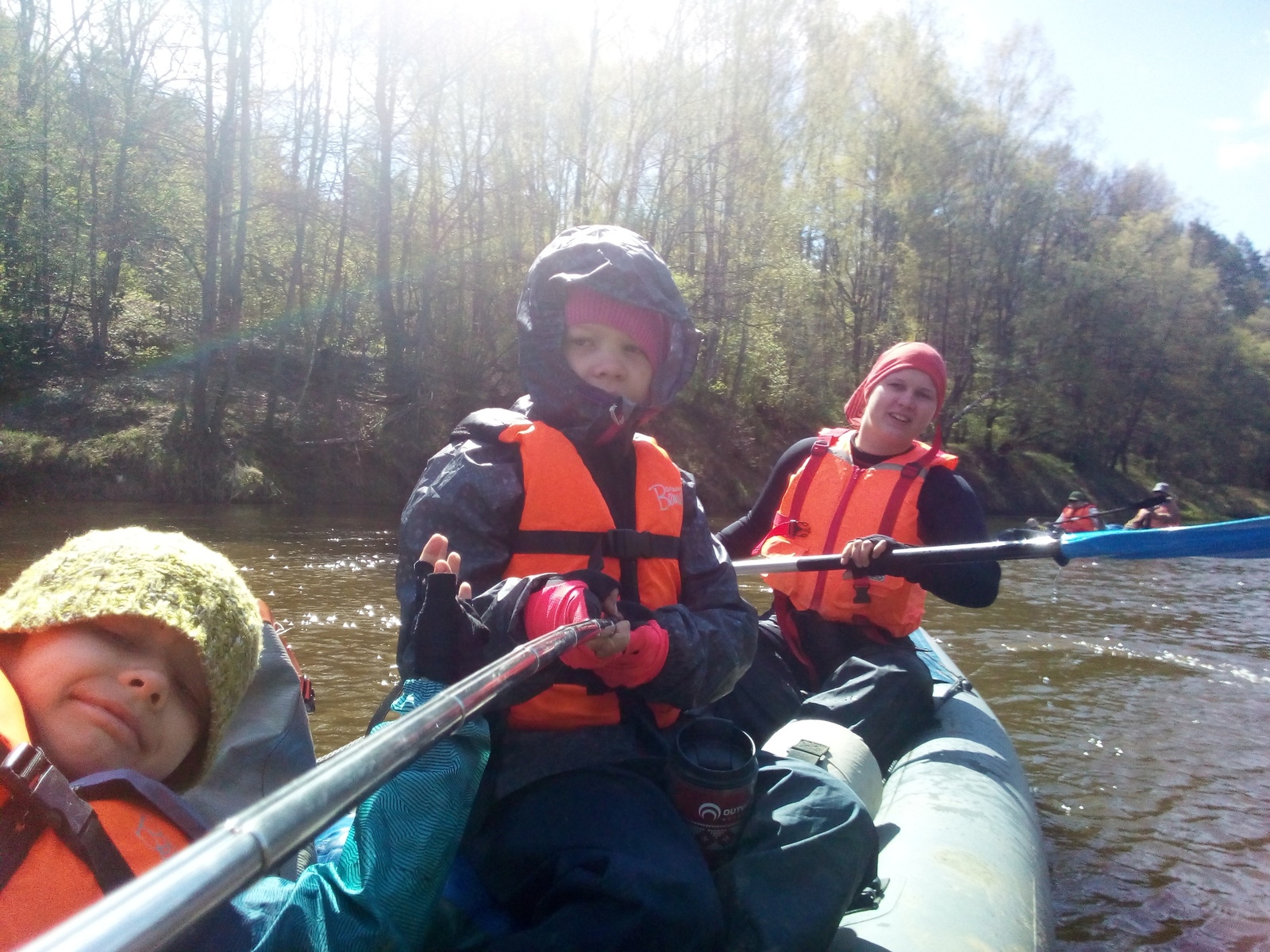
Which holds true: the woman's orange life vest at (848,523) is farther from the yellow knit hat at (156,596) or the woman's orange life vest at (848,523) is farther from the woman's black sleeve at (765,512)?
the yellow knit hat at (156,596)

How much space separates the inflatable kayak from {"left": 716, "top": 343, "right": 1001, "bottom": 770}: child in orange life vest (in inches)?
9.4

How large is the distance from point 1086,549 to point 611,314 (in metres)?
2.01

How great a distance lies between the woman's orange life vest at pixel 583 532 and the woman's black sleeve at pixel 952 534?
1.42 metres

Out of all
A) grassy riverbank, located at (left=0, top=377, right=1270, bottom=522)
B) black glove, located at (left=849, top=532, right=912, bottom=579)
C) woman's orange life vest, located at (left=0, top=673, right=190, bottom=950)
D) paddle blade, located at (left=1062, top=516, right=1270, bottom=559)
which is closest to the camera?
woman's orange life vest, located at (left=0, top=673, right=190, bottom=950)

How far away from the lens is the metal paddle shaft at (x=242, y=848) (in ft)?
1.78

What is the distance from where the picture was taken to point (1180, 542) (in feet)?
9.32

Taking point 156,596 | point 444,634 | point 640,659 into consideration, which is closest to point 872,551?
point 640,659

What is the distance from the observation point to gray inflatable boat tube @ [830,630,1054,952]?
171 cm

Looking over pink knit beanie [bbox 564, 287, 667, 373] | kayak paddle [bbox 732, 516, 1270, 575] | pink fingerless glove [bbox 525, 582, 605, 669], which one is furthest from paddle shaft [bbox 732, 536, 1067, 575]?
pink fingerless glove [bbox 525, 582, 605, 669]

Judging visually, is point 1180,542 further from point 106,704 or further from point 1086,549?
point 106,704

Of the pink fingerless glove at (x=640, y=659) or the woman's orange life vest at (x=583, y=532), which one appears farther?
the woman's orange life vest at (x=583, y=532)

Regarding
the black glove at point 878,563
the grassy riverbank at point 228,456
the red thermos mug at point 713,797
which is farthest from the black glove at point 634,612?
the grassy riverbank at point 228,456

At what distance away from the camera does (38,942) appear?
1.69 feet

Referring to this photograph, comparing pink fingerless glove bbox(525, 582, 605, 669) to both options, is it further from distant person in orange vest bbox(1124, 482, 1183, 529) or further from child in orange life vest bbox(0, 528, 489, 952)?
distant person in orange vest bbox(1124, 482, 1183, 529)
